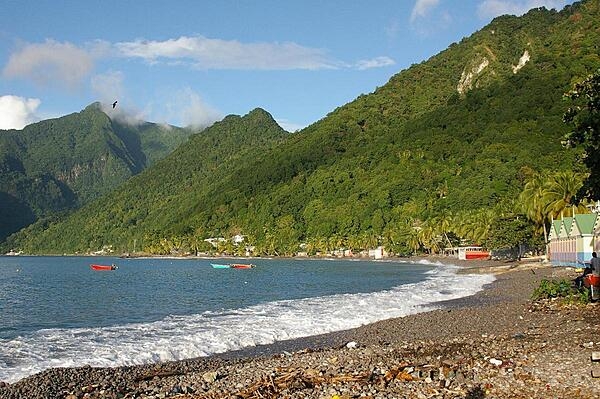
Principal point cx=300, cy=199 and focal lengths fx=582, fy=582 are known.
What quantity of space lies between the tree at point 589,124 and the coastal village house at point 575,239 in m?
25.6

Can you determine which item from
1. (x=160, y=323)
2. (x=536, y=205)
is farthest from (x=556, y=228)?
(x=160, y=323)

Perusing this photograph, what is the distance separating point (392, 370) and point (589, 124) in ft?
36.0

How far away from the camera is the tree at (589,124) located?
17.6 m

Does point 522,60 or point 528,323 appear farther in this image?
point 522,60

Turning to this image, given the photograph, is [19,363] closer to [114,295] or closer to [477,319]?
[477,319]

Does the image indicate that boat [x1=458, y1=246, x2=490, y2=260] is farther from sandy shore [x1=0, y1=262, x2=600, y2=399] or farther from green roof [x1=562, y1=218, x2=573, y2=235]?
sandy shore [x1=0, y1=262, x2=600, y2=399]

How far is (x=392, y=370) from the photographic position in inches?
457

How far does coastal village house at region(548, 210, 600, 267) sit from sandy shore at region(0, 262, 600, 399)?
29.2 meters

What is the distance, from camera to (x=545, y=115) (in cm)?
13175

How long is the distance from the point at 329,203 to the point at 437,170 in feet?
113

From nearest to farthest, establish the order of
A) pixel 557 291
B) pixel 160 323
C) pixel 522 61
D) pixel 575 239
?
pixel 557 291 < pixel 160 323 < pixel 575 239 < pixel 522 61

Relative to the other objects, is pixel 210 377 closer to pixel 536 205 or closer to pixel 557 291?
pixel 557 291

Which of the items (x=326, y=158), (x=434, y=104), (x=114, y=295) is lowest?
(x=114, y=295)

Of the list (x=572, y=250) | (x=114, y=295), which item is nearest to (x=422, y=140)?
(x=572, y=250)
